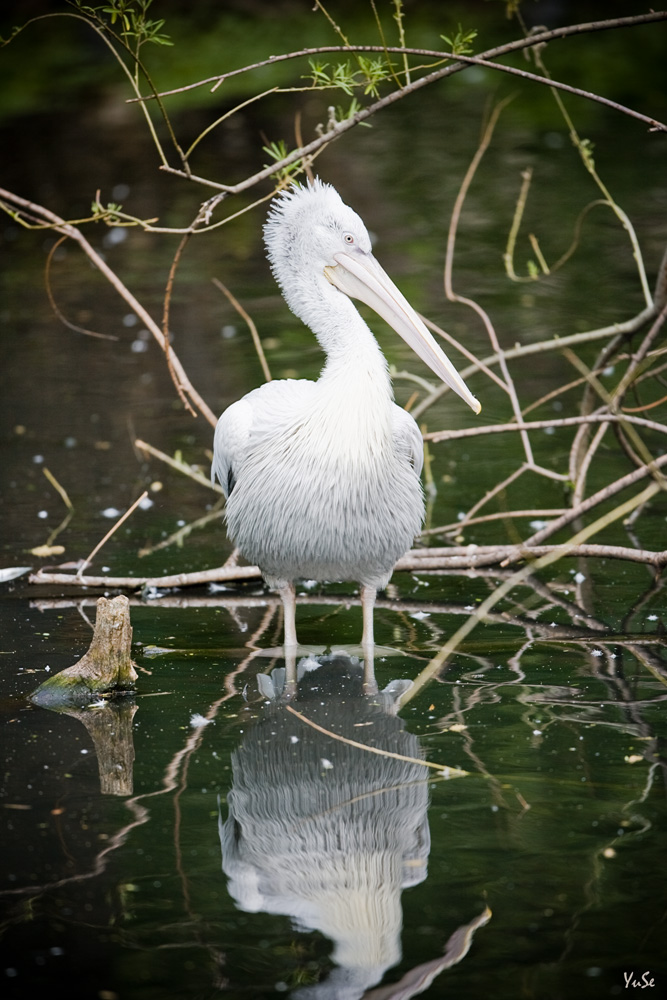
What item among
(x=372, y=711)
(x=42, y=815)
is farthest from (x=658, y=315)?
(x=42, y=815)

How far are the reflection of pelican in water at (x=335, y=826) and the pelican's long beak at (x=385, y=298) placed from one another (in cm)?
112

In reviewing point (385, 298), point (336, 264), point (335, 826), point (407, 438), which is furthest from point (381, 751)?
point (336, 264)

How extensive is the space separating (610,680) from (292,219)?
6.32 ft

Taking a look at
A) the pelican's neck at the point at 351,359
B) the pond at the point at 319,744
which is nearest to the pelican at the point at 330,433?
the pelican's neck at the point at 351,359

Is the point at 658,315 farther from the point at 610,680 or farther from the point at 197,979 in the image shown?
the point at 197,979

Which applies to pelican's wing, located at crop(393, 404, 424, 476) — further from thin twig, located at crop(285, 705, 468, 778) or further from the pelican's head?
thin twig, located at crop(285, 705, 468, 778)

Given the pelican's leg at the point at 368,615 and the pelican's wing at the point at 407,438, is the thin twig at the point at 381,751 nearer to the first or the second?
the pelican's leg at the point at 368,615

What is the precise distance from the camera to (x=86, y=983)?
9.06 ft

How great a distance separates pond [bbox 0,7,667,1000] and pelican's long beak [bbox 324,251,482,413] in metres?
1.07

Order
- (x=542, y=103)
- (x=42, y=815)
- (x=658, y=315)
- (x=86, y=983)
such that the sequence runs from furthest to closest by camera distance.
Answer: (x=542, y=103) → (x=658, y=315) → (x=42, y=815) → (x=86, y=983)

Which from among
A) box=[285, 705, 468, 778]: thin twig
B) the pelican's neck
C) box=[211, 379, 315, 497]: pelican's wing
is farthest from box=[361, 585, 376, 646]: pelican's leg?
the pelican's neck

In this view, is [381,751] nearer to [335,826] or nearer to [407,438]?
[335,826]

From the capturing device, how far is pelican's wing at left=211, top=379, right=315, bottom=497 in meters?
4.49

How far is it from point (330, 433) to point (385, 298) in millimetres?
538
